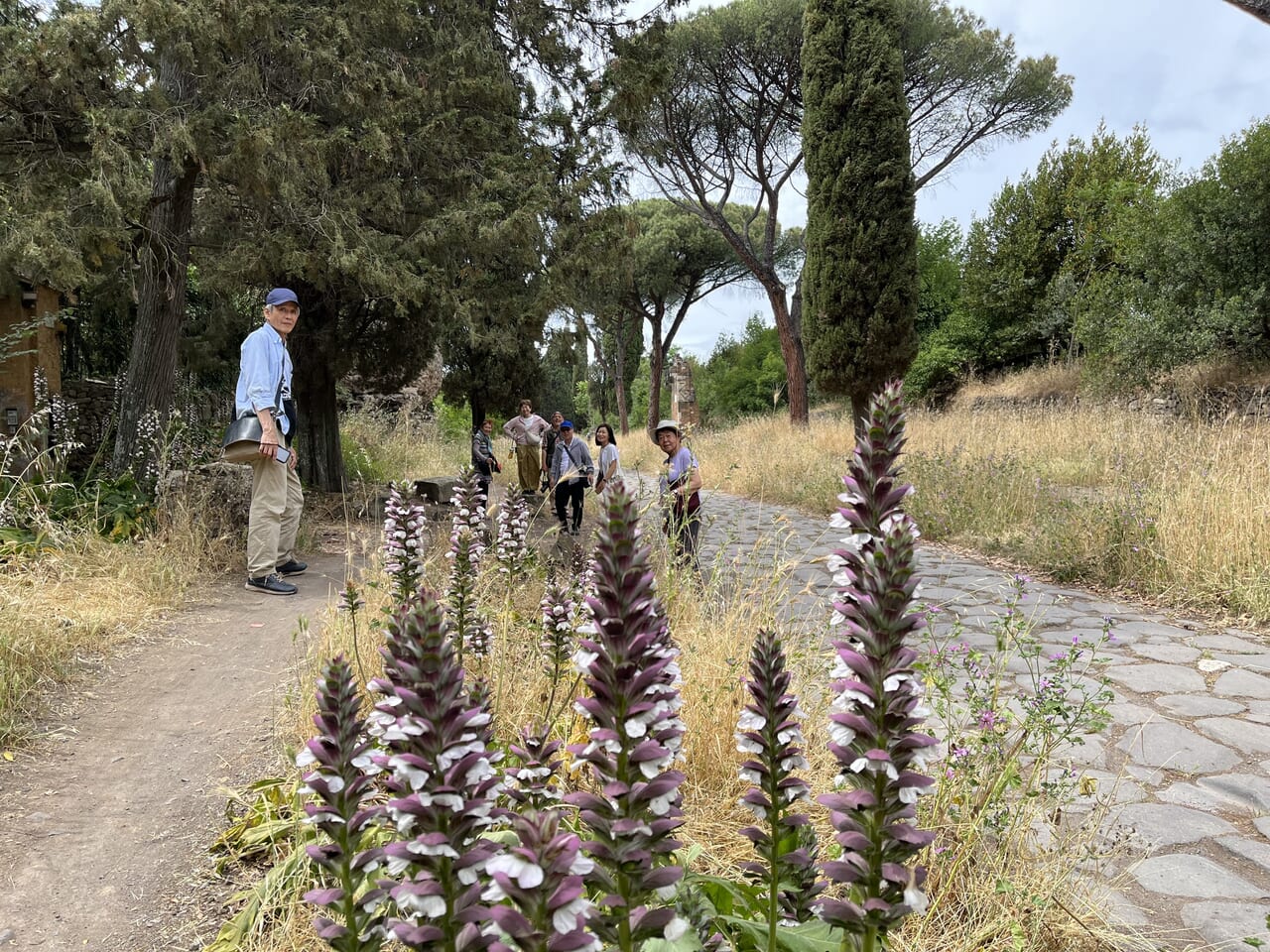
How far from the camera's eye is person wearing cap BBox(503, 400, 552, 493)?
44.0 feet

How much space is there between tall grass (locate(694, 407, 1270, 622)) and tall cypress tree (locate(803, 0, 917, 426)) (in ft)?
6.40

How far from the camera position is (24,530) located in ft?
19.0

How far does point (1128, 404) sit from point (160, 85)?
1585 cm

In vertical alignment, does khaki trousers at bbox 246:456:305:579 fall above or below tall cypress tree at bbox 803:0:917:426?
below

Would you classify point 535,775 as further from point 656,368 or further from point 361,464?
point 656,368

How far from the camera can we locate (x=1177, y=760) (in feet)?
10.4

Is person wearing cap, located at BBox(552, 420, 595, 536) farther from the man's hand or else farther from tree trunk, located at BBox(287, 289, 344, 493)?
the man's hand

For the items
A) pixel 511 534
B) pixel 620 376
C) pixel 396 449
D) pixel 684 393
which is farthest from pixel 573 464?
pixel 620 376

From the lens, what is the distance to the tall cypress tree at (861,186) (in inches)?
506

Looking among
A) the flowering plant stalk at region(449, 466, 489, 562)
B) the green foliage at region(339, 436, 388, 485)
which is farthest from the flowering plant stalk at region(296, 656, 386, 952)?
the green foliage at region(339, 436, 388, 485)

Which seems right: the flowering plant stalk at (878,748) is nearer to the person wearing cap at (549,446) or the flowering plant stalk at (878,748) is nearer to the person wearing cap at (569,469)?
the person wearing cap at (569,469)

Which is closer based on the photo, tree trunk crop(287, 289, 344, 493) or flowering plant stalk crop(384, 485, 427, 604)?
flowering plant stalk crop(384, 485, 427, 604)

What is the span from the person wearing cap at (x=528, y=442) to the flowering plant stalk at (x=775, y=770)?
11789 millimetres

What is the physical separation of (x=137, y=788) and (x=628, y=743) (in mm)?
2930
